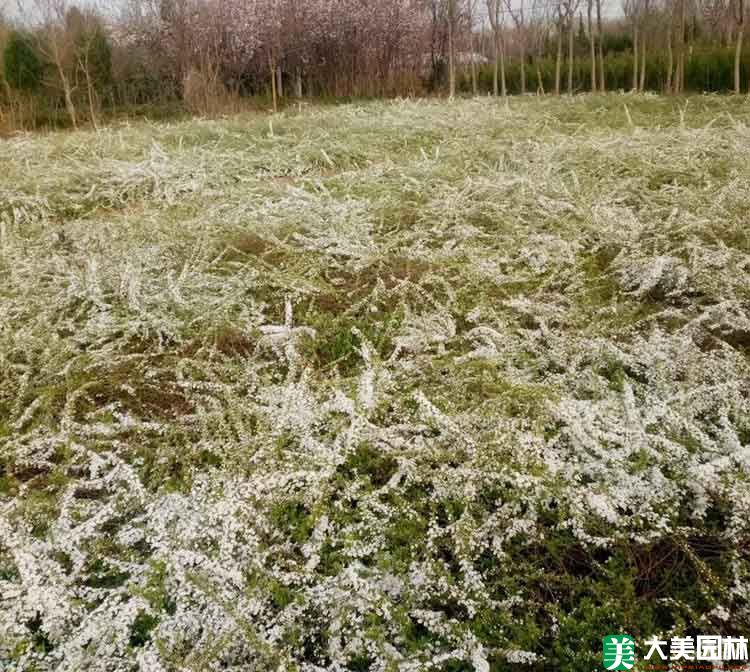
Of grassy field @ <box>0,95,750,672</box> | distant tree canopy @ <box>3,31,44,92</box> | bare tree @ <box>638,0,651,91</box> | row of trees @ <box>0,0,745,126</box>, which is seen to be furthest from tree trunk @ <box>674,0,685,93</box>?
distant tree canopy @ <box>3,31,44,92</box>

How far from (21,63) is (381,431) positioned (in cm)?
1983

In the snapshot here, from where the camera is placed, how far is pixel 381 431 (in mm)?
2031

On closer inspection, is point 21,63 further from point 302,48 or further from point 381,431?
point 381,431

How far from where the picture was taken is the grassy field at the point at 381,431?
61.2 inches

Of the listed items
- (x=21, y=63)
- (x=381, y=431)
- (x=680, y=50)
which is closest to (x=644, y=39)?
(x=680, y=50)

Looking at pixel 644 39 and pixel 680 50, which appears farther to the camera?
pixel 644 39

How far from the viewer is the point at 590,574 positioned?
66.4 inches

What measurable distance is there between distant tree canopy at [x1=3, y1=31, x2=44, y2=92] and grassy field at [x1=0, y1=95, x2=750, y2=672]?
16.0m

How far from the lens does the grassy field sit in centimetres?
155

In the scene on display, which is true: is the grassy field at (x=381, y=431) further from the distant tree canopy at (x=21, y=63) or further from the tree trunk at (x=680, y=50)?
the distant tree canopy at (x=21, y=63)

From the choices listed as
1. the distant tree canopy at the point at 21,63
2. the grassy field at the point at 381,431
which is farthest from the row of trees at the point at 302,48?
the grassy field at the point at 381,431

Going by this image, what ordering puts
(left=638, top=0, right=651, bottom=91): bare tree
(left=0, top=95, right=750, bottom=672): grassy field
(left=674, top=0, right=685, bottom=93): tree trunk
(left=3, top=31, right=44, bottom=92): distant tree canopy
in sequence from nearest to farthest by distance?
1. (left=0, top=95, right=750, bottom=672): grassy field
2. (left=674, top=0, right=685, bottom=93): tree trunk
3. (left=638, top=0, right=651, bottom=91): bare tree
4. (left=3, top=31, right=44, bottom=92): distant tree canopy

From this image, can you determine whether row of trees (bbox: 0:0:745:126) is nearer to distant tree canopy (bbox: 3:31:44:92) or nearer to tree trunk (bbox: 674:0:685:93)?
distant tree canopy (bbox: 3:31:44:92)

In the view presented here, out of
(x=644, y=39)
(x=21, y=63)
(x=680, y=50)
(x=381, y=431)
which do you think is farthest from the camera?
(x=21, y=63)
